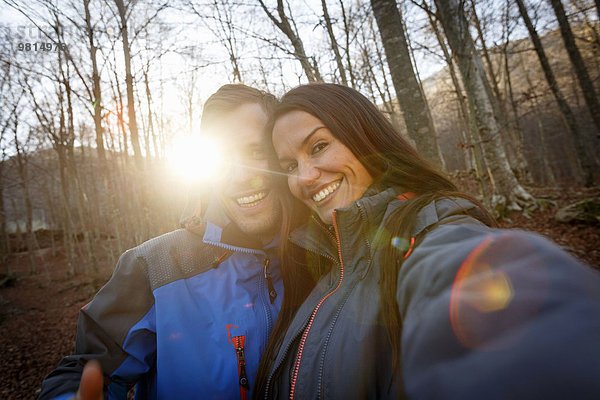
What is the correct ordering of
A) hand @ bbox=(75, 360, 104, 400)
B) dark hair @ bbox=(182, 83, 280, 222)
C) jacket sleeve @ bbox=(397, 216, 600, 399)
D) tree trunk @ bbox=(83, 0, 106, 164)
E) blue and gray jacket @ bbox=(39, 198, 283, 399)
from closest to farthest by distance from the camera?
jacket sleeve @ bbox=(397, 216, 600, 399) → hand @ bbox=(75, 360, 104, 400) → blue and gray jacket @ bbox=(39, 198, 283, 399) → dark hair @ bbox=(182, 83, 280, 222) → tree trunk @ bbox=(83, 0, 106, 164)

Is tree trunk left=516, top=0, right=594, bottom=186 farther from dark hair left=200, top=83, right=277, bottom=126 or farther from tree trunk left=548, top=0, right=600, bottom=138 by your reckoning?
dark hair left=200, top=83, right=277, bottom=126

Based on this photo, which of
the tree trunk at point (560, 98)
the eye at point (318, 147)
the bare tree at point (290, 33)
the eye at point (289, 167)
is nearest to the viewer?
the eye at point (318, 147)

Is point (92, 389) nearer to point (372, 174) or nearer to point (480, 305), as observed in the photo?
point (480, 305)

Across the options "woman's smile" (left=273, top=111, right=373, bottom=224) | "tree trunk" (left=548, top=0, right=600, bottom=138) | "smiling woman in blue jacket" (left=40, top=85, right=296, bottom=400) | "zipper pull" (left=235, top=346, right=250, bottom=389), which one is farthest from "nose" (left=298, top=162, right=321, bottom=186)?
"tree trunk" (left=548, top=0, right=600, bottom=138)

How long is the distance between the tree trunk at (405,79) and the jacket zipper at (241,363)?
325 cm

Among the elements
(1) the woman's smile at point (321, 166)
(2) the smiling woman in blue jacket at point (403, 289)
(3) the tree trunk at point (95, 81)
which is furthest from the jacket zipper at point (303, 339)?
(3) the tree trunk at point (95, 81)

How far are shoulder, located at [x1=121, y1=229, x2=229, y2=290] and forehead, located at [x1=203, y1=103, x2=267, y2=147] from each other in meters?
0.80

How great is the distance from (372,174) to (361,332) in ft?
2.81

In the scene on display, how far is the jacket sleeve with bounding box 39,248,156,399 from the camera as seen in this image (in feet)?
4.61

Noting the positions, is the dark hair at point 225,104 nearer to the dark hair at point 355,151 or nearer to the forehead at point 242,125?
the forehead at point 242,125

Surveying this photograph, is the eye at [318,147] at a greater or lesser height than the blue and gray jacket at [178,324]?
greater

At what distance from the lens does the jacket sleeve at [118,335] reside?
4.61ft

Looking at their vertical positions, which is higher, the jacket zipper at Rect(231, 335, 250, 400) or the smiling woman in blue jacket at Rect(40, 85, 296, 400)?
the smiling woman in blue jacket at Rect(40, 85, 296, 400)

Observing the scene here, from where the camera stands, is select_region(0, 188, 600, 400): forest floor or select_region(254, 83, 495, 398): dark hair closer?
select_region(254, 83, 495, 398): dark hair
